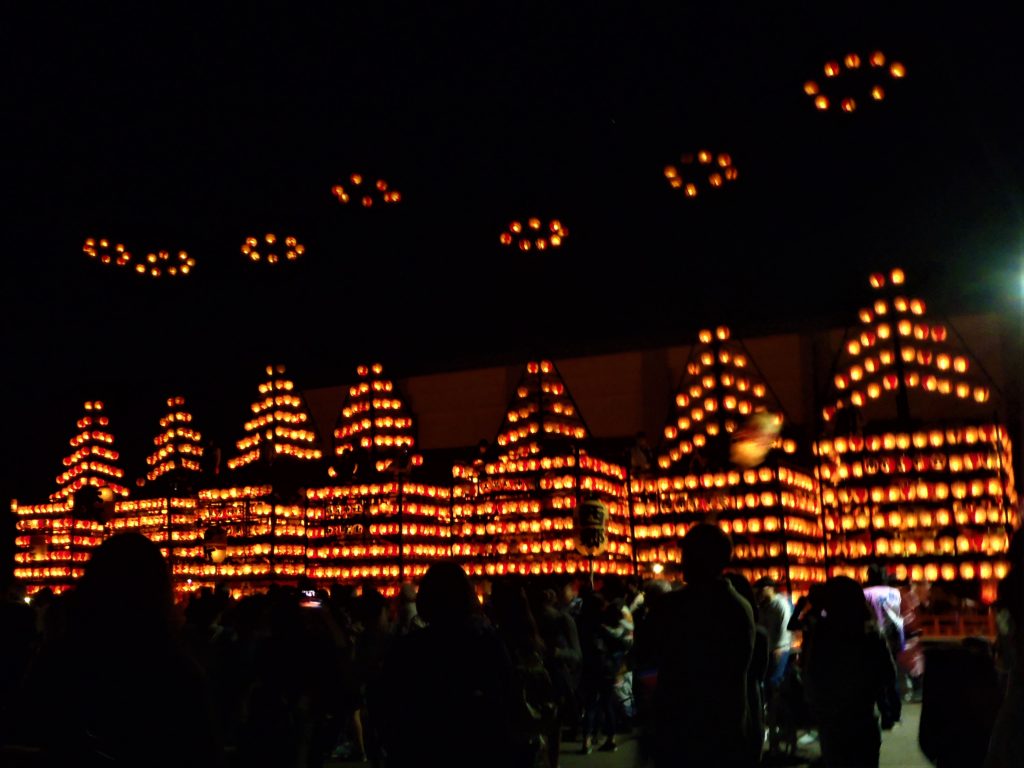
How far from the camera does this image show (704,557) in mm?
4621

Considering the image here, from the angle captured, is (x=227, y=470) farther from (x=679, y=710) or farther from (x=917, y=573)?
(x=679, y=710)

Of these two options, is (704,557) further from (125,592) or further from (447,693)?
(125,592)

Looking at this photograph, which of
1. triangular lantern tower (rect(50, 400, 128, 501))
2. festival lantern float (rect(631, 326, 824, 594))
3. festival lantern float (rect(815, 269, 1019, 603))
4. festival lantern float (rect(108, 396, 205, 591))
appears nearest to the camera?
festival lantern float (rect(815, 269, 1019, 603))

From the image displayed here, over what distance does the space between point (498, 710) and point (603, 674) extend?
270 inches

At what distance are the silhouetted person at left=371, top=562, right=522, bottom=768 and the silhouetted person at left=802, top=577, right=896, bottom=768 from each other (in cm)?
224

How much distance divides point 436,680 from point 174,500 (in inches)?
1548

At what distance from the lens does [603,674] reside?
10.7 meters

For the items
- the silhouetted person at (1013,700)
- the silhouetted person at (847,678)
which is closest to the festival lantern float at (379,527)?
the silhouetted person at (847,678)

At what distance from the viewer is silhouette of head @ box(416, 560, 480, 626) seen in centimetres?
428

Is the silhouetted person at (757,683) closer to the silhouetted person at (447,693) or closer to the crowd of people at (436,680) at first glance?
the crowd of people at (436,680)

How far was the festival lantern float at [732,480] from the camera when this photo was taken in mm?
26844

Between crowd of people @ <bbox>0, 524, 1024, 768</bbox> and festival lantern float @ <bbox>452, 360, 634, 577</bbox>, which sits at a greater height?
festival lantern float @ <bbox>452, 360, 634, 577</bbox>

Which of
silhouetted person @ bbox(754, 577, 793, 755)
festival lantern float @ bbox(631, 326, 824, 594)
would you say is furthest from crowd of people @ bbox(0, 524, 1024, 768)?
festival lantern float @ bbox(631, 326, 824, 594)

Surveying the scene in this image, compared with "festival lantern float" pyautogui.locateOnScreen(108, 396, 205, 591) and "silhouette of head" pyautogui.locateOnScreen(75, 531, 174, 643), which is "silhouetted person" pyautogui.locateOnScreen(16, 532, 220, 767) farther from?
"festival lantern float" pyautogui.locateOnScreen(108, 396, 205, 591)
